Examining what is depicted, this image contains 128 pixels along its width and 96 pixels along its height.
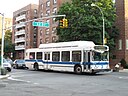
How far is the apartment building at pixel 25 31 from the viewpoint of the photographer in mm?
89500

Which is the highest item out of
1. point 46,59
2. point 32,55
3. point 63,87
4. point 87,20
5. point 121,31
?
point 87,20

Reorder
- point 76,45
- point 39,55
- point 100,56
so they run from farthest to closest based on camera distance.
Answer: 1. point 39,55
2. point 76,45
3. point 100,56

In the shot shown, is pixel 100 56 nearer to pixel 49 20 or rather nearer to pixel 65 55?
pixel 65 55

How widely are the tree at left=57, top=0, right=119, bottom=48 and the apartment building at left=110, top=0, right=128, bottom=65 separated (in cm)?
193

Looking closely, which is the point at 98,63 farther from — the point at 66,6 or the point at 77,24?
the point at 66,6

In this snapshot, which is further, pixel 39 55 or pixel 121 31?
pixel 121 31

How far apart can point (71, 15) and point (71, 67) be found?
696 inches

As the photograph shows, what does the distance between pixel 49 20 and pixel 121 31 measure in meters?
31.8

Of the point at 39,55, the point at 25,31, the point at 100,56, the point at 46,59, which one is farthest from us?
the point at 25,31

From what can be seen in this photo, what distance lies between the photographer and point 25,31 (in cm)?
9269

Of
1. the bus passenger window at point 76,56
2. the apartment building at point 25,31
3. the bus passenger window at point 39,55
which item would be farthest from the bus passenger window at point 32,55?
the apartment building at point 25,31

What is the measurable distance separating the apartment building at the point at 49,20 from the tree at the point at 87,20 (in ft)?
88.6

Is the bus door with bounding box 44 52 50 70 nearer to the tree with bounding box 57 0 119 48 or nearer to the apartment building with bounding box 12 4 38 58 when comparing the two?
the tree with bounding box 57 0 119 48

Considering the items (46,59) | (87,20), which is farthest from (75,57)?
(87,20)
